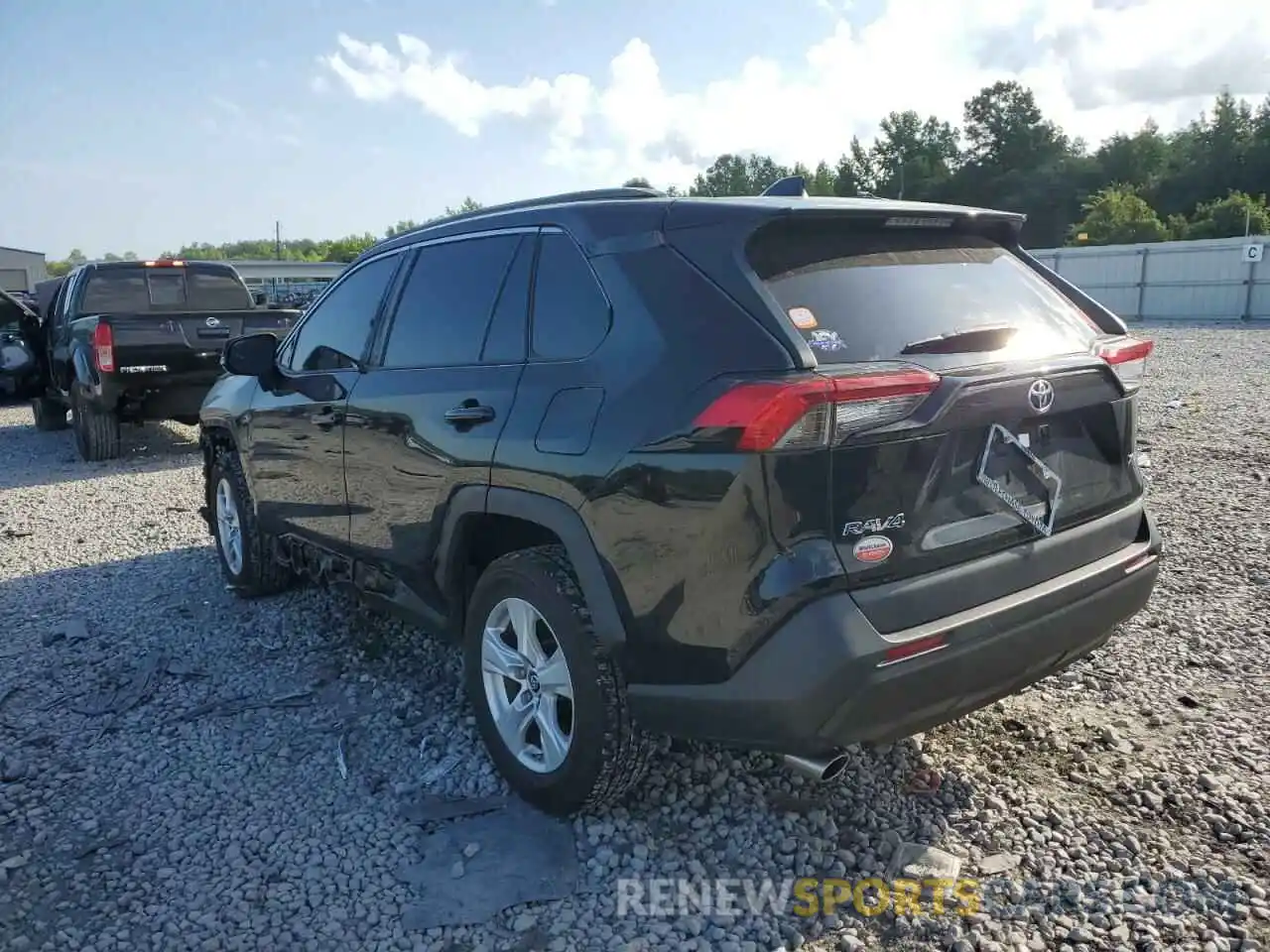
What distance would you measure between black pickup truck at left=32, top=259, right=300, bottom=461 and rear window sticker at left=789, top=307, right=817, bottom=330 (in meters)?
7.34

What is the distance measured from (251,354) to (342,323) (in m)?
0.53

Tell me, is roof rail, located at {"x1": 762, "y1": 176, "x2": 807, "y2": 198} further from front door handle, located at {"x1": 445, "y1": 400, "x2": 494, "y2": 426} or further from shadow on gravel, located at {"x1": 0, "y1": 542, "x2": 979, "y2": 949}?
shadow on gravel, located at {"x1": 0, "y1": 542, "x2": 979, "y2": 949}

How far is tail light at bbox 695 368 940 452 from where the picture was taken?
7.79ft

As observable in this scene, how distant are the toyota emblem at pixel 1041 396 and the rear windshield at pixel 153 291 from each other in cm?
1034

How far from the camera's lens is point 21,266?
71.9m

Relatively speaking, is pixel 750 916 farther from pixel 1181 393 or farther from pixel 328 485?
pixel 1181 393

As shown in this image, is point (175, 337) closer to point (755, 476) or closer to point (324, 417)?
point (324, 417)

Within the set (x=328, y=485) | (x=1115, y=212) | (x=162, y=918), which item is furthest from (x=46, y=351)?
(x=1115, y=212)

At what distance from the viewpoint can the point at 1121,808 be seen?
10.1 ft

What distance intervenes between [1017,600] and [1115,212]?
203 ft

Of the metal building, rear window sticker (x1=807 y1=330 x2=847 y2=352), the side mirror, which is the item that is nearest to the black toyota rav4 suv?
rear window sticker (x1=807 y1=330 x2=847 y2=352)

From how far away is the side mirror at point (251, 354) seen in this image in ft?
15.2

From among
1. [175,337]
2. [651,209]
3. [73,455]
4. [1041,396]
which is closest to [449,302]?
[651,209]

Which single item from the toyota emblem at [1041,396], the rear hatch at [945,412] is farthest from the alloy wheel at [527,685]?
the toyota emblem at [1041,396]
